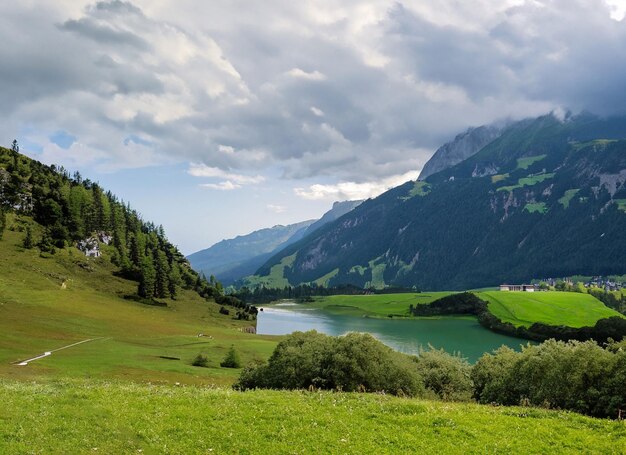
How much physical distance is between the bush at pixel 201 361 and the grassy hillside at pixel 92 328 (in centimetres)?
130

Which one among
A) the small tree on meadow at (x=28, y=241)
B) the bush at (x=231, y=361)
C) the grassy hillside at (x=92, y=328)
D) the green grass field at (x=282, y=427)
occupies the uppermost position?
the small tree on meadow at (x=28, y=241)

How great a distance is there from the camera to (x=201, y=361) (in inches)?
3489

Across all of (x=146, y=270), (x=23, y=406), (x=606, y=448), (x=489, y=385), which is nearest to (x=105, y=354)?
(x=23, y=406)

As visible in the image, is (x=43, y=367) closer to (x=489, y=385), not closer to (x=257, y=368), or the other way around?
(x=257, y=368)

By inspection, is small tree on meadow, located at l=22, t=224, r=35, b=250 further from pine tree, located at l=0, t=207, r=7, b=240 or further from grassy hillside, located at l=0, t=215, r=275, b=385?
pine tree, located at l=0, t=207, r=7, b=240

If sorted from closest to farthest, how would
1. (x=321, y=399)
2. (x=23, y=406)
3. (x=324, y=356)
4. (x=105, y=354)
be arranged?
(x=23, y=406)
(x=321, y=399)
(x=324, y=356)
(x=105, y=354)

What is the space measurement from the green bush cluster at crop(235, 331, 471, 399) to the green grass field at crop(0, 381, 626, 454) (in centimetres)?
1705

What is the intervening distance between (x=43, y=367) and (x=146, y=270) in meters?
132

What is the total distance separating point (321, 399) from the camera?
32250 millimetres

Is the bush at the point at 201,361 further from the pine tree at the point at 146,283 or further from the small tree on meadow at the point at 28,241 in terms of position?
the small tree on meadow at the point at 28,241

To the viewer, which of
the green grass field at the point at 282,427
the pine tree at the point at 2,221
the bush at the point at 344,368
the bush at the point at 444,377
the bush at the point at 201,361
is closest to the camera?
the green grass field at the point at 282,427

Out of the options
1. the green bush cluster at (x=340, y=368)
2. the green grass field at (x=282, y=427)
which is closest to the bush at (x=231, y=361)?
the green bush cluster at (x=340, y=368)

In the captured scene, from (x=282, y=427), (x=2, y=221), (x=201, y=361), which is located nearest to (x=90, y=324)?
(x=201, y=361)

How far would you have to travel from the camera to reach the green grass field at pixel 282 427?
22.7 m
